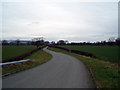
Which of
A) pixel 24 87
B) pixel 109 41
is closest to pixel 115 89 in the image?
pixel 24 87

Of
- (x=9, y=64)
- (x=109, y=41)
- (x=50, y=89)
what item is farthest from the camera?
(x=109, y=41)

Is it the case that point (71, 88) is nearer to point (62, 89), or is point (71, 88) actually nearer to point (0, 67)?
point (62, 89)

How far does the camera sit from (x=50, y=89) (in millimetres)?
6125

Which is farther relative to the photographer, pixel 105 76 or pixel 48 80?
pixel 105 76

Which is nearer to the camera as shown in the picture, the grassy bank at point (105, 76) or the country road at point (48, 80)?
the country road at point (48, 80)

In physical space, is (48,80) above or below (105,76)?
above

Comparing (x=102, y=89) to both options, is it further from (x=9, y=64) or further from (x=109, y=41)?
(x=109, y=41)

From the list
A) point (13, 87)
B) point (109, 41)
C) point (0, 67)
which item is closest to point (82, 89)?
point (13, 87)

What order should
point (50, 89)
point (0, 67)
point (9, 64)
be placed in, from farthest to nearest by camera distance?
point (9, 64) < point (0, 67) < point (50, 89)

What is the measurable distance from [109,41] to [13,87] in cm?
11258

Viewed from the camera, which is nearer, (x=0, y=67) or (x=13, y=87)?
(x=13, y=87)

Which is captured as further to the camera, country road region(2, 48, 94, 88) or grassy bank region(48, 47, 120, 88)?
grassy bank region(48, 47, 120, 88)

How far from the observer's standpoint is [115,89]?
6.30 m

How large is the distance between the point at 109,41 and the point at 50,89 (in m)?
112
